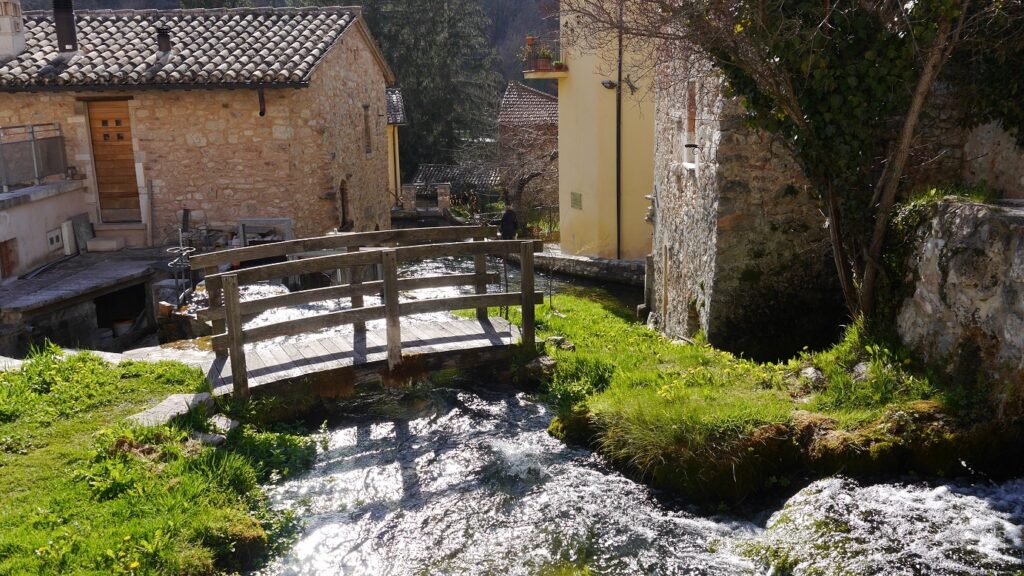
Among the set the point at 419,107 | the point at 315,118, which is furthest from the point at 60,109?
the point at 419,107

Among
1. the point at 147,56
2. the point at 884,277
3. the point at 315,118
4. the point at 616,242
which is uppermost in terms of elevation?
the point at 147,56

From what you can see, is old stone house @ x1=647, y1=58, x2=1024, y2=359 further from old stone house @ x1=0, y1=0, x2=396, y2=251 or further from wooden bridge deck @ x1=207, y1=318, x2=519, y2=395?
old stone house @ x1=0, y1=0, x2=396, y2=251

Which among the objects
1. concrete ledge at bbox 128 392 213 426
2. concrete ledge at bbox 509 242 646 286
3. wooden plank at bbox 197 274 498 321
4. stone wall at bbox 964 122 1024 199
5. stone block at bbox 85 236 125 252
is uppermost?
stone wall at bbox 964 122 1024 199

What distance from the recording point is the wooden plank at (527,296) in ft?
26.6

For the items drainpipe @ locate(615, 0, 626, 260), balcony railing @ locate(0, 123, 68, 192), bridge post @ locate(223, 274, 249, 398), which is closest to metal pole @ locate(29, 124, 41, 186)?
balcony railing @ locate(0, 123, 68, 192)

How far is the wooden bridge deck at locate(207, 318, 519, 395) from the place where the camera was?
297 inches

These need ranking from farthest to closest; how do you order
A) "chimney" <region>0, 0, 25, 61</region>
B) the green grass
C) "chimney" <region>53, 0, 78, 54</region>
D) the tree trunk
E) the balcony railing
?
1. "chimney" <region>53, 0, 78, 54</region>
2. "chimney" <region>0, 0, 25, 61</region>
3. the balcony railing
4. the tree trunk
5. the green grass

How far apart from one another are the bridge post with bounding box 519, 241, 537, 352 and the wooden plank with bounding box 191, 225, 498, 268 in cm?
118

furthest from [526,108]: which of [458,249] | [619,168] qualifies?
[458,249]

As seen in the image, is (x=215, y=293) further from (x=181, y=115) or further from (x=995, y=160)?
(x=181, y=115)

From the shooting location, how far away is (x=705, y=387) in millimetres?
6836

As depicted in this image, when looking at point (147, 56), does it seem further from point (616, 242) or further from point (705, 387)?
point (705, 387)

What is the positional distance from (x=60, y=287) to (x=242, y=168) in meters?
4.47

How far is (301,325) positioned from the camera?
24.2ft
